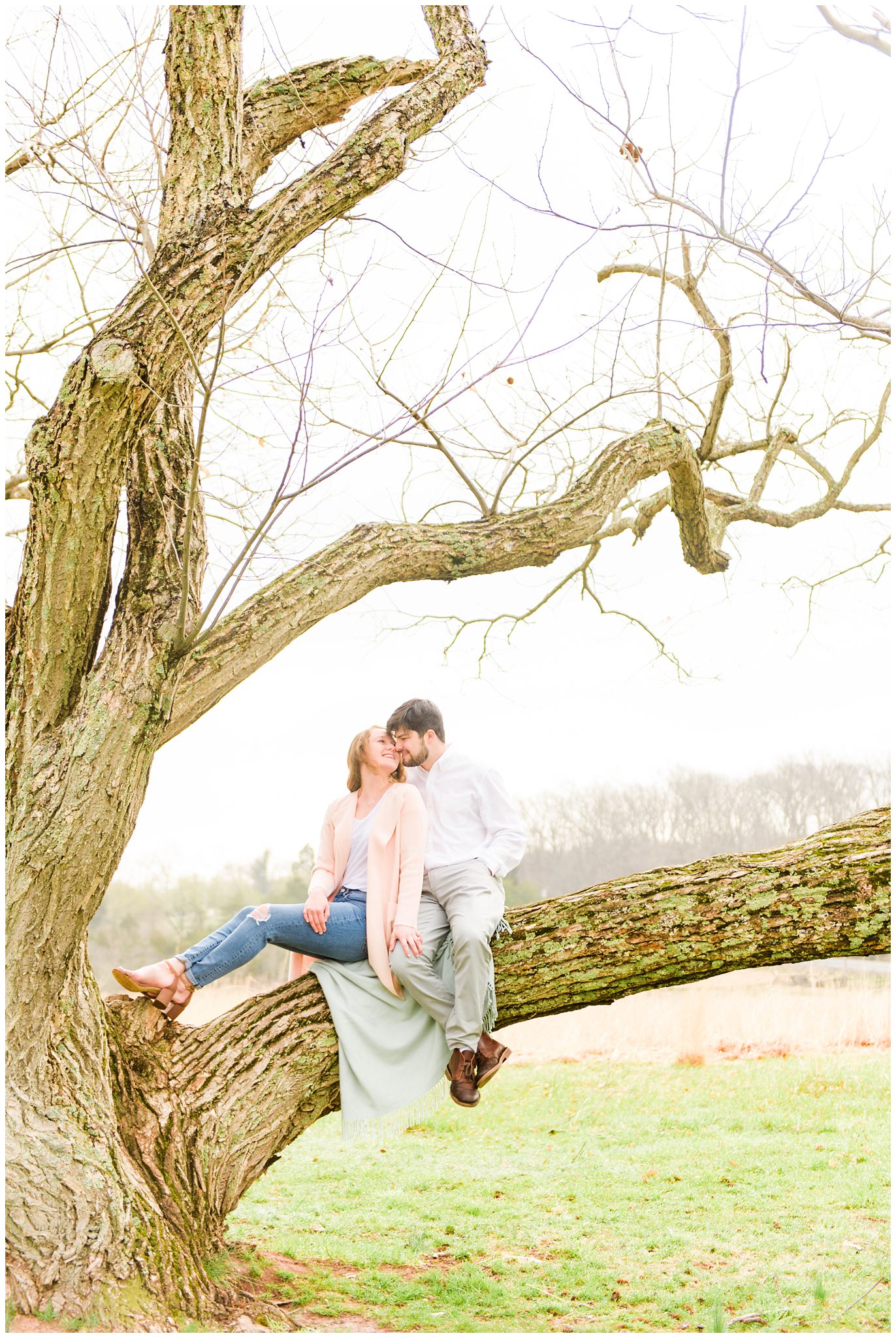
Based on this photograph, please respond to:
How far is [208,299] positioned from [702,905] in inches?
95.9

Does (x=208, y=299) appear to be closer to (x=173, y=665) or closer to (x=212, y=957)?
(x=173, y=665)

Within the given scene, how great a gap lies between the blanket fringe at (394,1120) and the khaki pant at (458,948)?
8.1 inches

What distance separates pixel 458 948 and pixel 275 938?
608 millimetres

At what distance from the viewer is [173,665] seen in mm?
3068

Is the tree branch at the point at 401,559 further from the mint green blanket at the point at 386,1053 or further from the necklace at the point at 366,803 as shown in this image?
the mint green blanket at the point at 386,1053

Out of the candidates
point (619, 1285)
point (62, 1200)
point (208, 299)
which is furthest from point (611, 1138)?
point (208, 299)

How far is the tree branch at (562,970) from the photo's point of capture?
126 inches

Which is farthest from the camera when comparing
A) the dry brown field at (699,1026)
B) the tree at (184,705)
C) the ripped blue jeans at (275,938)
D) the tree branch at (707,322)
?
the dry brown field at (699,1026)

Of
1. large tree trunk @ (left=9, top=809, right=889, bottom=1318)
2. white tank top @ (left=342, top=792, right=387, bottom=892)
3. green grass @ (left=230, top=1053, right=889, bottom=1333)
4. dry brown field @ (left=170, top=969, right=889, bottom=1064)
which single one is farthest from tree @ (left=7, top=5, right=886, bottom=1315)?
dry brown field @ (left=170, top=969, right=889, bottom=1064)

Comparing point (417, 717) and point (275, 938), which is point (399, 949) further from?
point (417, 717)

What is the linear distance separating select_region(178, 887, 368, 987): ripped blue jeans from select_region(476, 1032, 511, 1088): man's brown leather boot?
18.9 inches

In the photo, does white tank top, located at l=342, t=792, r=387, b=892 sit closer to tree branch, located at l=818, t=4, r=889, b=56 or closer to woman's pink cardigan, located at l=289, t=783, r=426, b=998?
woman's pink cardigan, located at l=289, t=783, r=426, b=998

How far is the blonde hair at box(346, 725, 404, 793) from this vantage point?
351 centimetres

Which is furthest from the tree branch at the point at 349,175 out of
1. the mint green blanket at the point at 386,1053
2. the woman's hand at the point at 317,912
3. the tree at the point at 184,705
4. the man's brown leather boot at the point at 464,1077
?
the man's brown leather boot at the point at 464,1077
